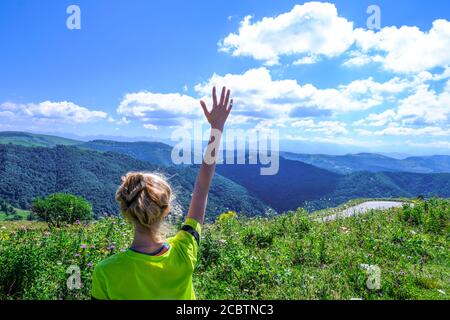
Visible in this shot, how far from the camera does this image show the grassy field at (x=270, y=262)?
226 inches

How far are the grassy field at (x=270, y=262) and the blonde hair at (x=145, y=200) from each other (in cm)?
352

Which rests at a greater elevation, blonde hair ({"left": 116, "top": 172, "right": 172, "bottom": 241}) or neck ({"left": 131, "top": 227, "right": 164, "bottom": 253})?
blonde hair ({"left": 116, "top": 172, "right": 172, "bottom": 241})

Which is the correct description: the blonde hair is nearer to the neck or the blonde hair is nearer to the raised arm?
the neck

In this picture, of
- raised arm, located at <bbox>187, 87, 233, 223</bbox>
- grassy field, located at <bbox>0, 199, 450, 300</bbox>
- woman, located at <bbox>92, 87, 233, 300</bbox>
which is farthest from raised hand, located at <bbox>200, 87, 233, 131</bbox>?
grassy field, located at <bbox>0, 199, 450, 300</bbox>

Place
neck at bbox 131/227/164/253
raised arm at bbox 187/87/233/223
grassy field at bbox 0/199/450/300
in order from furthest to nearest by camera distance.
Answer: grassy field at bbox 0/199/450/300 < raised arm at bbox 187/87/233/223 < neck at bbox 131/227/164/253

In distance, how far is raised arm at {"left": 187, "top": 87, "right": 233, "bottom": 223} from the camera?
2947mm

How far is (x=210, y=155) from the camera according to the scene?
116 inches

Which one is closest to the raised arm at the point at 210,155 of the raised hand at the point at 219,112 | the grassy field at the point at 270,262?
the raised hand at the point at 219,112

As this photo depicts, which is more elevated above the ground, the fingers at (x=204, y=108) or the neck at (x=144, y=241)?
the fingers at (x=204, y=108)

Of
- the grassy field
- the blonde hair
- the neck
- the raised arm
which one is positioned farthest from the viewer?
the grassy field

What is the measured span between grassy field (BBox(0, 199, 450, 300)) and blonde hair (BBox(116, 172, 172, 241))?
3523 millimetres

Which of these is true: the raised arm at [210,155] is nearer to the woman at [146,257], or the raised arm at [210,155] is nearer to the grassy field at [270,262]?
the woman at [146,257]

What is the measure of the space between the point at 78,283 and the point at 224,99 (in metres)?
4.18
